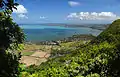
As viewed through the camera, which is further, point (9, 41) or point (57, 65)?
point (57, 65)

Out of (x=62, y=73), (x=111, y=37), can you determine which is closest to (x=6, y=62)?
(x=62, y=73)

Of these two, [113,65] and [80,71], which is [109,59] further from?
[80,71]

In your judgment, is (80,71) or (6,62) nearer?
(6,62)

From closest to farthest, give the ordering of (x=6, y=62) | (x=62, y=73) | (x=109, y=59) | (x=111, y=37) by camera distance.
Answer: (x=6, y=62), (x=62, y=73), (x=109, y=59), (x=111, y=37)

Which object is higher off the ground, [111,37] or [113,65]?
[111,37]

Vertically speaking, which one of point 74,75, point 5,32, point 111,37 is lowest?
point 74,75

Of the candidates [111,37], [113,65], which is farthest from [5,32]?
[111,37]

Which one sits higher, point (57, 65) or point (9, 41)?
point (9, 41)

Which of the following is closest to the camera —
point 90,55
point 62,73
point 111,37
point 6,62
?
point 6,62
